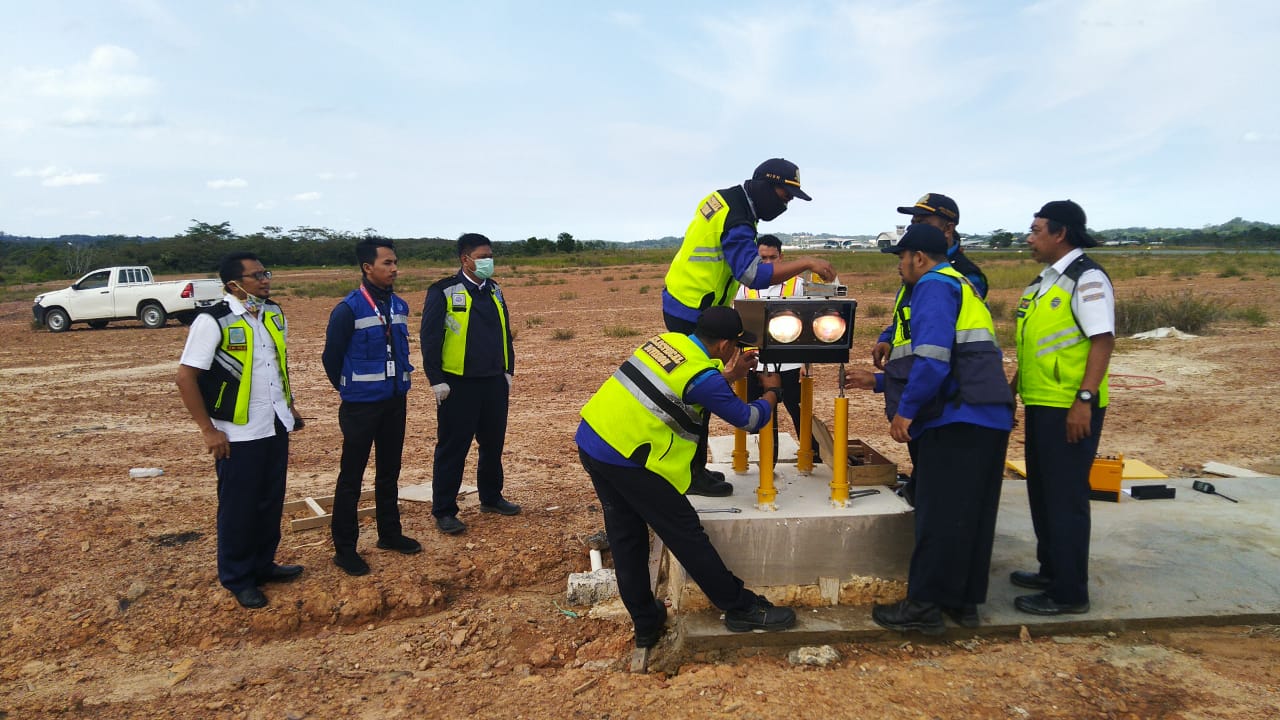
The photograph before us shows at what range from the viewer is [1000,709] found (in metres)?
3.38

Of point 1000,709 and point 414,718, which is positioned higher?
point 1000,709

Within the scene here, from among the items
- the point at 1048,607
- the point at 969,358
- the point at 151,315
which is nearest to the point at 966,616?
the point at 1048,607

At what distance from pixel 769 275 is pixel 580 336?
14278 mm

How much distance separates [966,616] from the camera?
403cm

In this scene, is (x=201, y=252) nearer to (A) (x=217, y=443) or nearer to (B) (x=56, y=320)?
(B) (x=56, y=320)

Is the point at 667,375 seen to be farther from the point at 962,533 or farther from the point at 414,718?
the point at 414,718

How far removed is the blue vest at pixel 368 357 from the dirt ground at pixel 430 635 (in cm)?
124

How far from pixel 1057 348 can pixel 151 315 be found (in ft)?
78.6

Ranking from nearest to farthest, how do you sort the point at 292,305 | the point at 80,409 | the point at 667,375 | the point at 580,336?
the point at 667,375, the point at 80,409, the point at 580,336, the point at 292,305

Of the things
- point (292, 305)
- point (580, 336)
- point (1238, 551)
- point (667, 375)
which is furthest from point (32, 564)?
point (292, 305)

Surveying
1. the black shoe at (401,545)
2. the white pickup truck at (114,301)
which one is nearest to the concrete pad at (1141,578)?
the black shoe at (401,545)

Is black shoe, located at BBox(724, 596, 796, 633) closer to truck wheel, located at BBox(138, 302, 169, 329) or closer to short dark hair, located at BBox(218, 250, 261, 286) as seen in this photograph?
short dark hair, located at BBox(218, 250, 261, 286)

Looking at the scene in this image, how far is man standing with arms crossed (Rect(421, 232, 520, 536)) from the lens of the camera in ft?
19.1

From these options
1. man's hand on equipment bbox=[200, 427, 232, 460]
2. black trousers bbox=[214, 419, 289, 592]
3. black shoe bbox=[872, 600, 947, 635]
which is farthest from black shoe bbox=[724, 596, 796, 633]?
man's hand on equipment bbox=[200, 427, 232, 460]
